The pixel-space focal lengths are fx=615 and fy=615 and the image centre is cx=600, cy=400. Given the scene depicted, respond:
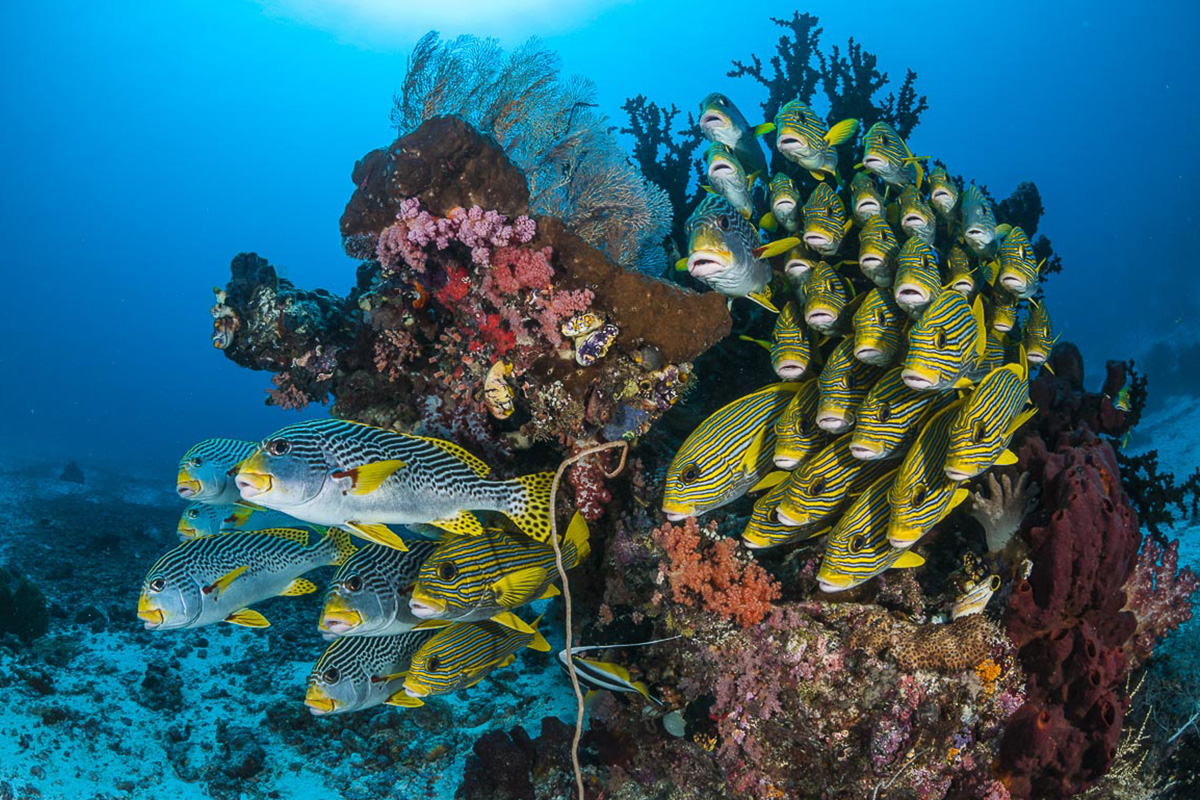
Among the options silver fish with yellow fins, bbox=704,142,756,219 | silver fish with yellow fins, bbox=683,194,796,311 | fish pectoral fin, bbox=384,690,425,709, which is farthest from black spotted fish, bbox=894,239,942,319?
fish pectoral fin, bbox=384,690,425,709

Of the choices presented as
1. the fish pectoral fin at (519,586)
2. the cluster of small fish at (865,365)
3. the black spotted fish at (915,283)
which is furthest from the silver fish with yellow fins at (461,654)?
the black spotted fish at (915,283)

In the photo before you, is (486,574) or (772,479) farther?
(772,479)

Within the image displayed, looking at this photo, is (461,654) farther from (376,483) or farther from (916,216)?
(916,216)

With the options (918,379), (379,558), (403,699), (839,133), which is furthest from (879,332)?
(403,699)

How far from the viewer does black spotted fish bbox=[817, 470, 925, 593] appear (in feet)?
10.3

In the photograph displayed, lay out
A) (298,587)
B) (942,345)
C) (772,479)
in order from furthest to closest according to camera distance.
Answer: (298,587) < (772,479) < (942,345)


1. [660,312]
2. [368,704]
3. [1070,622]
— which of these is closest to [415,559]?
[368,704]

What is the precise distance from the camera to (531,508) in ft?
11.8

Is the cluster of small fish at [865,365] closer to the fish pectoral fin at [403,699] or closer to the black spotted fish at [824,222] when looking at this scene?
the black spotted fish at [824,222]

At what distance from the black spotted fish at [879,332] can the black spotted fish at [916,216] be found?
91cm

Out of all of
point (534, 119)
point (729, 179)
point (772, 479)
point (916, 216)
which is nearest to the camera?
point (772, 479)

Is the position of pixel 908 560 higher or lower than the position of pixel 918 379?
lower

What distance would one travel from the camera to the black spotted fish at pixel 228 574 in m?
3.72

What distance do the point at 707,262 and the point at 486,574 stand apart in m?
2.23
